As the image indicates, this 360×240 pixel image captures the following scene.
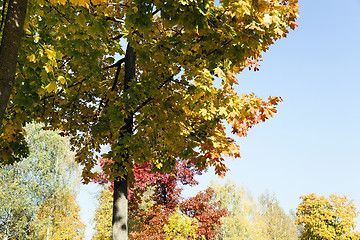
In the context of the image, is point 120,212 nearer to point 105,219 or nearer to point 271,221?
point 105,219

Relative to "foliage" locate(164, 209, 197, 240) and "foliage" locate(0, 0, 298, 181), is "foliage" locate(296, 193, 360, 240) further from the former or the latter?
"foliage" locate(0, 0, 298, 181)

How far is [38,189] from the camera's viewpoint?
884 inches

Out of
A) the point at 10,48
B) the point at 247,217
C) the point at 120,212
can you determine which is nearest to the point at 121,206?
the point at 120,212

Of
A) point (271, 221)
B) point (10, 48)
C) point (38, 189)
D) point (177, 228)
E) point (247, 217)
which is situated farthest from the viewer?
point (271, 221)

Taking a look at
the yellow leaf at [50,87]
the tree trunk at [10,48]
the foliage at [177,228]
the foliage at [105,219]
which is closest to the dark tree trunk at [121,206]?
the yellow leaf at [50,87]

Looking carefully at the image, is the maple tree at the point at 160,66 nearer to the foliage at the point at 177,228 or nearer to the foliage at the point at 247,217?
the foliage at the point at 177,228

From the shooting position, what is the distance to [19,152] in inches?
291

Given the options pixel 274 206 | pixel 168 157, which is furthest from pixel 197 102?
pixel 274 206

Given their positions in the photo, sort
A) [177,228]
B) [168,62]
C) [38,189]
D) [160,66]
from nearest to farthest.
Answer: [168,62], [160,66], [177,228], [38,189]

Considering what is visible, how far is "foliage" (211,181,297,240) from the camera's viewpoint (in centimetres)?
2592

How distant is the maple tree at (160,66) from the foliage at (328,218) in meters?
14.8

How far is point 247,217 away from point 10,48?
27.7m

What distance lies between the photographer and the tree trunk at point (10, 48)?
346cm

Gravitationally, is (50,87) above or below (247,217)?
below
